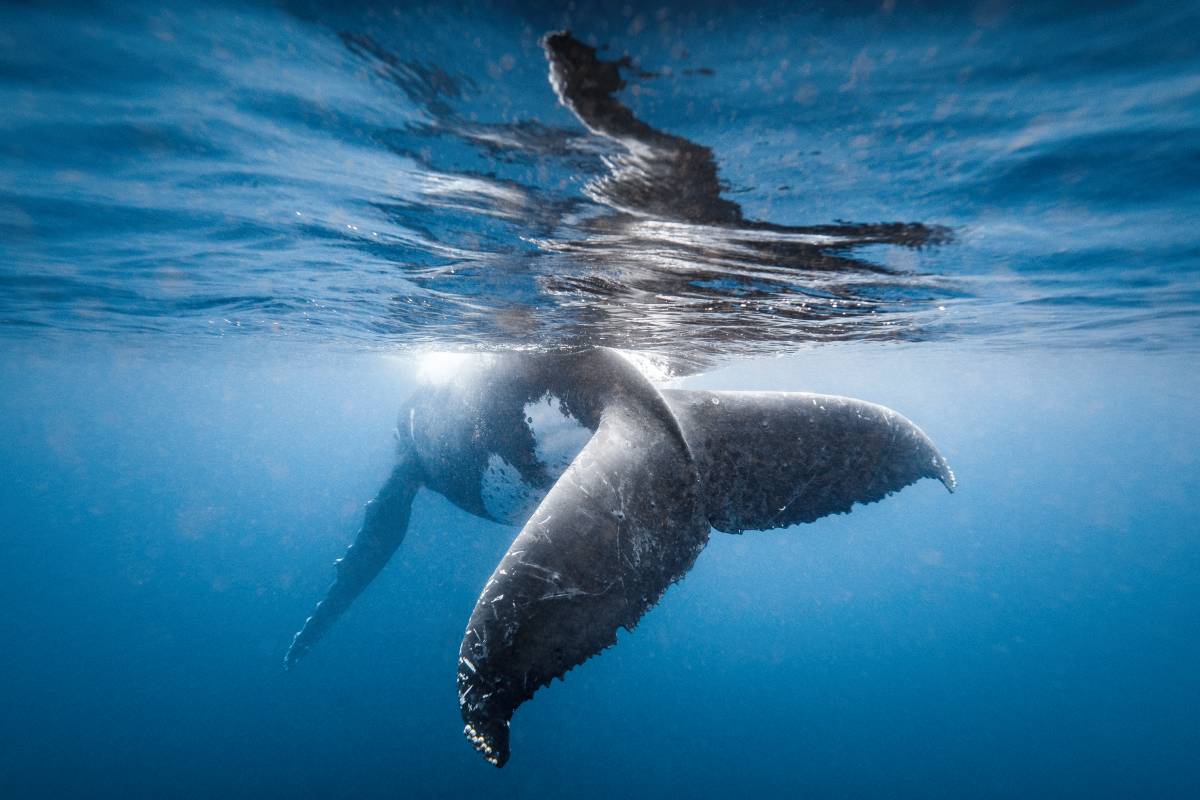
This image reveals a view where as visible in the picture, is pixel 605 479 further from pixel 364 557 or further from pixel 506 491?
pixel 364 557

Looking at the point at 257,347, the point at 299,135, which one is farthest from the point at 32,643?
the point at 299,135

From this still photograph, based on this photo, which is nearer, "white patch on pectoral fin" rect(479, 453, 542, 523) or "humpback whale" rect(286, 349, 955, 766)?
"humpback whale" rect(286, 349, 955, 766)

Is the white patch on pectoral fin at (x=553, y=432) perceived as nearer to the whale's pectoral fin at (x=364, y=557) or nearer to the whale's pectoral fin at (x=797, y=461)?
the whale's pectoral fin at (x=797, y=461)

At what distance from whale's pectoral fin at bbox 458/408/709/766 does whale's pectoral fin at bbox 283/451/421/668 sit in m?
9.20

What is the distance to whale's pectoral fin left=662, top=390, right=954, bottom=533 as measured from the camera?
4758 millimetres

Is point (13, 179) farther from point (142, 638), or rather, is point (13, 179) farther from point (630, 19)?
point (142, 638)

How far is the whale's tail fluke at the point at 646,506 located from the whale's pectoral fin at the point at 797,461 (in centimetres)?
1

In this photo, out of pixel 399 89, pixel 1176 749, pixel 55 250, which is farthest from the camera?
pixel 1176 749

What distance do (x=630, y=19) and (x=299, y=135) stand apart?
3.32 meters

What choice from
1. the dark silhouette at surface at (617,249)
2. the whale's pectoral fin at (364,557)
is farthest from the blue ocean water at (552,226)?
the whale's pectoral fin at (364,557)

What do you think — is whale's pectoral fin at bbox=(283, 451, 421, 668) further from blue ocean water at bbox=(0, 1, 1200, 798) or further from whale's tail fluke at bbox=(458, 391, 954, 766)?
whale's tail fluke at bbox=(458, 391, 954, 766)

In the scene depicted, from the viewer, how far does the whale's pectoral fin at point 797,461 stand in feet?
15.6

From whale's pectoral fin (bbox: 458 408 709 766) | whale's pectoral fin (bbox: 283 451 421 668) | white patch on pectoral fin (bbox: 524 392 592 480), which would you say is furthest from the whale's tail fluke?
whale's pectoral fin (bbox: 283 451 421 668)

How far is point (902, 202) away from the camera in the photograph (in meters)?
5.85
